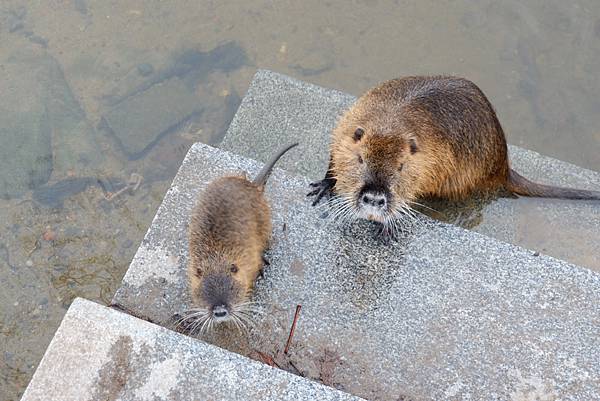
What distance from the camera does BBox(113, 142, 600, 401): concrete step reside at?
2760 millimetres

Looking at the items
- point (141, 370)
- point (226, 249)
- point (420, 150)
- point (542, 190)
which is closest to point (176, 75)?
point (420, 150)

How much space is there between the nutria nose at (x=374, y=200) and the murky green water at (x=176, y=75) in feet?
8.14

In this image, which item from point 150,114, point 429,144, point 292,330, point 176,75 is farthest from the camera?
point 176,75

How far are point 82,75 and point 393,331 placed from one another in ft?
14.3

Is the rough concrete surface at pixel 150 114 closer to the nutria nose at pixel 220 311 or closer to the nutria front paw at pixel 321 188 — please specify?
the nutria front paw at pixel 321 188

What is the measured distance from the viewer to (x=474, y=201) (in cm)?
397

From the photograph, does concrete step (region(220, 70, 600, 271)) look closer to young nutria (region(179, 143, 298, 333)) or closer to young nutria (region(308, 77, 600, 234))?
young nutria (region(308, 77, 600, 234))

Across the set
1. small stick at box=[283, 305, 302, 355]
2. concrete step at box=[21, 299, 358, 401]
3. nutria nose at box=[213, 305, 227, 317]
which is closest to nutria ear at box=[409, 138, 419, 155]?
small stick at box=[283, 305, 302, 355]

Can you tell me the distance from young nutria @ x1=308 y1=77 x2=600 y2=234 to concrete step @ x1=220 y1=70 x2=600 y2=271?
0.12m

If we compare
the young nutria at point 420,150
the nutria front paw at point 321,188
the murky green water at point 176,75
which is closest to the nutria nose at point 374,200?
the young nutria at point 420,150

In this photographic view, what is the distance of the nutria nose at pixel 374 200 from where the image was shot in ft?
10.2

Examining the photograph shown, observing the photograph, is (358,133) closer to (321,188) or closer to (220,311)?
(321,188)

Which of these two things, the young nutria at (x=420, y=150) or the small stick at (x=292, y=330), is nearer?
the small stick at (x=292, y=330)

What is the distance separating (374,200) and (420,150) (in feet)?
2.08
